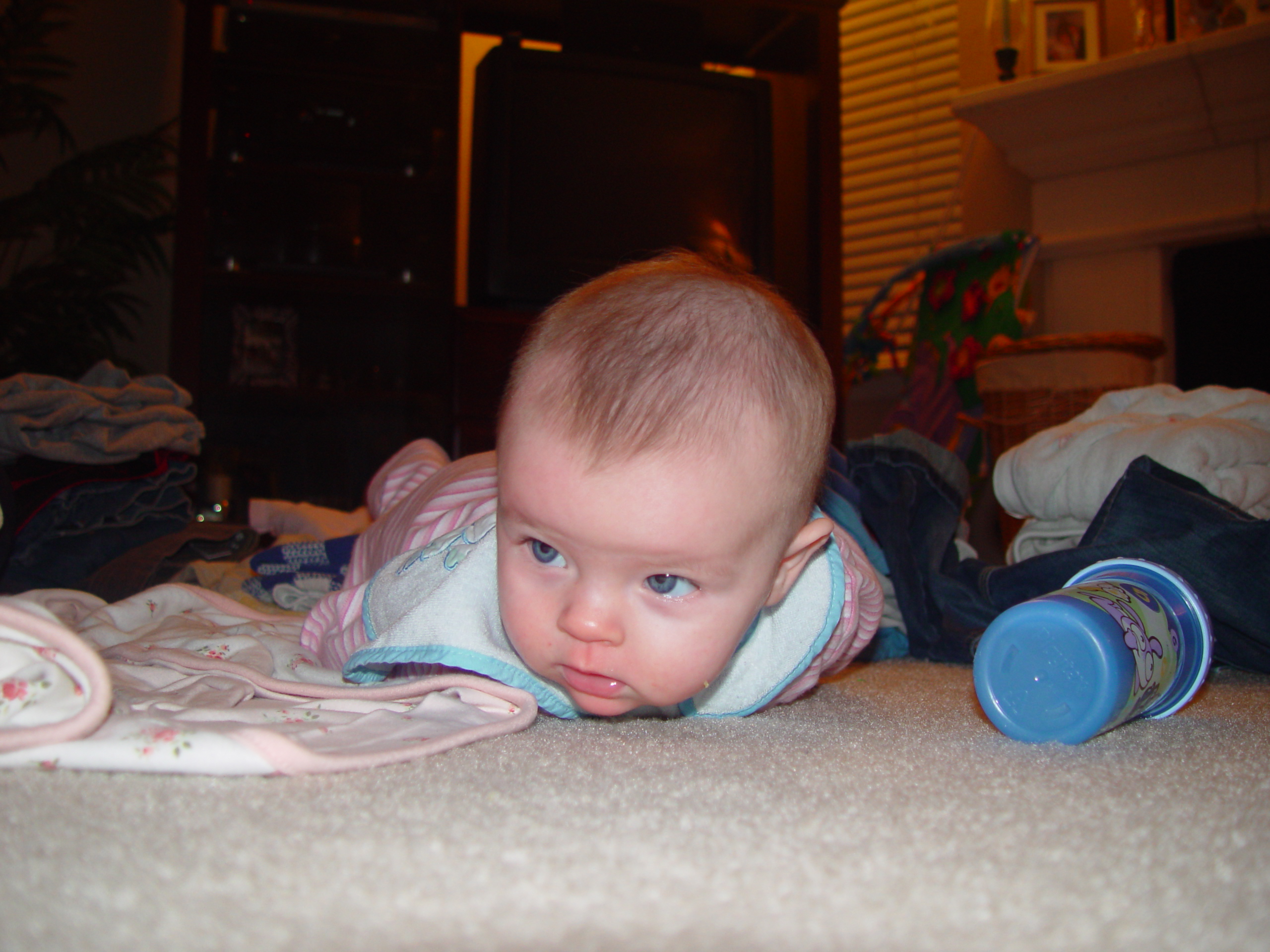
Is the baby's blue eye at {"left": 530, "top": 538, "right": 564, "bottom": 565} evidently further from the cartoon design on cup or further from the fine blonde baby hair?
the cartoon design on cup

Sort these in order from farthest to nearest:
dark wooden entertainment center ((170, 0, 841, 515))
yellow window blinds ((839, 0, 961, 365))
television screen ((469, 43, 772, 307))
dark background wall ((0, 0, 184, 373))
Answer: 1. yellow window blinds ((839, 0, 961, 365))
2. dark background wall ((0, 0, 184, 373))
3. television screen ((469, 43, 772, 307))
4. dark wooden entertainment center ((170, 0, 841, 515))

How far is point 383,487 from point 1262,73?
2.27m

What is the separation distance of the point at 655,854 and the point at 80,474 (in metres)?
1.11

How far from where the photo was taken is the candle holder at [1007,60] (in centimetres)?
257

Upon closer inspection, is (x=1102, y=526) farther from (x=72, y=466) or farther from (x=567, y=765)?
(x=72, y=466)

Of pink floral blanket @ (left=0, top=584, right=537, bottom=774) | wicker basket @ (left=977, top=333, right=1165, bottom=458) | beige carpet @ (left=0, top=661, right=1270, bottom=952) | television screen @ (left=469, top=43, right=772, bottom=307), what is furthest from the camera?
television screen @ (left=469, top=43, right=772, bottom=307)

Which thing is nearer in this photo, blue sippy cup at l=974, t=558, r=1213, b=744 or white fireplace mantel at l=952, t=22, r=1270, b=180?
blue sippy cup at l=974, t=558, r=1213, b=744

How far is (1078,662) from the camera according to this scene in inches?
23.1

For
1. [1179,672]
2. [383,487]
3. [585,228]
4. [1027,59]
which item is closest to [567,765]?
[1179,672]

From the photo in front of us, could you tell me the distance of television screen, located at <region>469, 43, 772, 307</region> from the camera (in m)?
2.43

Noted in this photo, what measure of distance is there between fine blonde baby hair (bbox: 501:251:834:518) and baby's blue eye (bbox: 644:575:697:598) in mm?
86

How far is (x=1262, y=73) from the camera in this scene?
7.22 feet

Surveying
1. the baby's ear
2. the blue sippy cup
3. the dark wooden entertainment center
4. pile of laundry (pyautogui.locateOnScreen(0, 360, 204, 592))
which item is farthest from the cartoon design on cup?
the dark wooden entertainment center

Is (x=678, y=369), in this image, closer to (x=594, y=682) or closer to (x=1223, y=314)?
(x=594, y=682)
